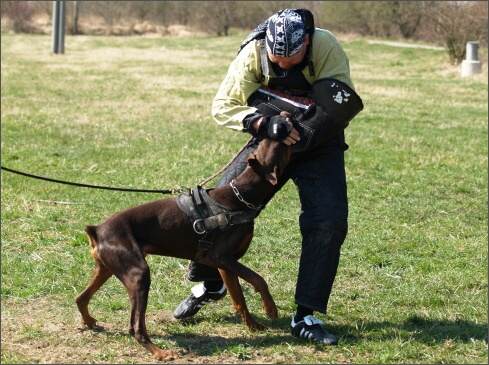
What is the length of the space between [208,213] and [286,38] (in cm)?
118

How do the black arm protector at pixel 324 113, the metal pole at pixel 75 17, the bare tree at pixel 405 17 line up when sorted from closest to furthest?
the black arm protector at pixel 324 113 → the bare tree at pixel 405 17 → the metal pole at pixel 75 17

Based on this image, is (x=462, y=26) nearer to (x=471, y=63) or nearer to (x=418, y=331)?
(x=471, y=63)

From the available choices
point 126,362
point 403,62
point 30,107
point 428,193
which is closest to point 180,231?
point 126,362

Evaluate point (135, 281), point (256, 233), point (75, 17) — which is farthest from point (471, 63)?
point (75, 17)

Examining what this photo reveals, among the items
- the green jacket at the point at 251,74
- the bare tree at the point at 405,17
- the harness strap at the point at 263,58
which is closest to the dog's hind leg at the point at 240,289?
the green jacket at the point at 251,74

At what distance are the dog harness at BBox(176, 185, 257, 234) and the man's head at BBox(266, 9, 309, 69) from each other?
97 cm

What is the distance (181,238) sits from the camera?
16.0 feet

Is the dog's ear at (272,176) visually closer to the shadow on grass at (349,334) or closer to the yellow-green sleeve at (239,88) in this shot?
the yellow-green sleeve at (239,88)

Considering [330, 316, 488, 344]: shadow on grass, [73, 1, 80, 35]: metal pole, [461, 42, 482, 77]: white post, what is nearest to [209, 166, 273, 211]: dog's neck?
[330, 316, 488, 344]: shadow on grass

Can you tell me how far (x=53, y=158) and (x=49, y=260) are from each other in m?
4.91

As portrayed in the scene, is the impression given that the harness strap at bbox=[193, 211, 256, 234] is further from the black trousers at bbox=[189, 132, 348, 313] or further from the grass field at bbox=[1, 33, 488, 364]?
the grass field at bbox=[1, 33, 488, 364]

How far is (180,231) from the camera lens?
192 inches

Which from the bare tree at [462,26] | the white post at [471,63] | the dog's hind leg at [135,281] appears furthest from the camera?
the bare tree at [462,26]

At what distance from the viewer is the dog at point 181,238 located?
4672 mm
